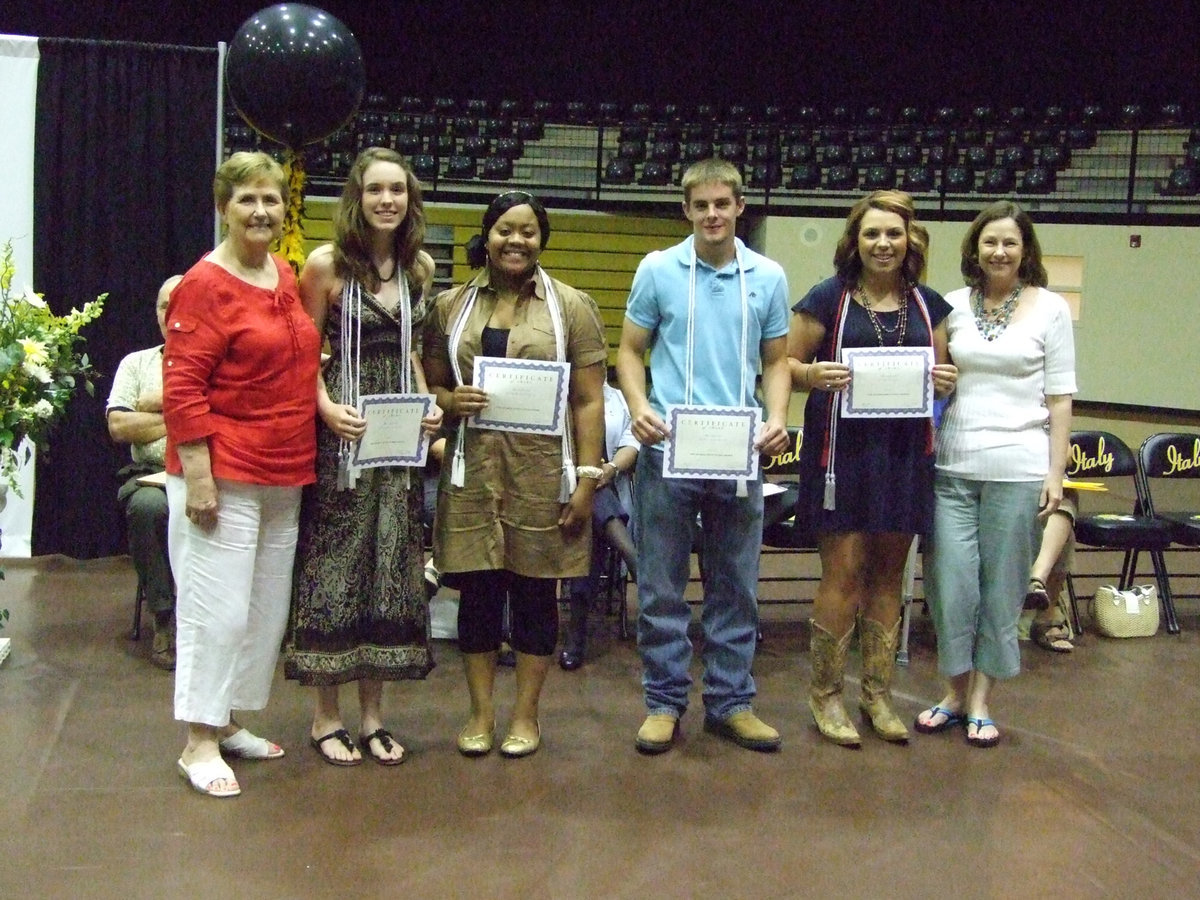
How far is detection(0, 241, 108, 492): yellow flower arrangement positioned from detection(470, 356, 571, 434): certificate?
4.66ft

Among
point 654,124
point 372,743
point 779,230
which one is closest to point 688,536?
point 372,743

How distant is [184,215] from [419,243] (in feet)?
9.35

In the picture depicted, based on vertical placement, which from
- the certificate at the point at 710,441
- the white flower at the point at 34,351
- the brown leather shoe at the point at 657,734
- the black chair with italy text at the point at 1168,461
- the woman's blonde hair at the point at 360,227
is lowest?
the brown leather shoe at the point at 657,734

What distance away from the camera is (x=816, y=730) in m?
3.47

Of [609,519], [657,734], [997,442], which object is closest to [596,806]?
[657,734]

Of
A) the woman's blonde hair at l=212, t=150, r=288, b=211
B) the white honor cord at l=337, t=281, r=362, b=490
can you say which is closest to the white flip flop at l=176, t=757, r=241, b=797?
the white honor cord at l=337, t=281, r=362, b=490

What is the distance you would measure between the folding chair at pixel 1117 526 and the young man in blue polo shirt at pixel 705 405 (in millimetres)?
2067

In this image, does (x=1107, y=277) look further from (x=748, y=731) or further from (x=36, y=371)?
(x=36, y=371)

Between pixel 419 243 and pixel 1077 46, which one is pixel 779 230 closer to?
pixel 1077 46

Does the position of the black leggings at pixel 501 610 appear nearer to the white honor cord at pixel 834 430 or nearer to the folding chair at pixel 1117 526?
the white honor cord at pixel 834 430

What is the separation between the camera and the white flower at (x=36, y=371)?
141 inches

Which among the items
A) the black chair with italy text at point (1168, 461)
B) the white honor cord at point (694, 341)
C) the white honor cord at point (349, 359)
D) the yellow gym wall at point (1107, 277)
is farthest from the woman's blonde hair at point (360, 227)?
the yellow gym wall at point (1107, 277)

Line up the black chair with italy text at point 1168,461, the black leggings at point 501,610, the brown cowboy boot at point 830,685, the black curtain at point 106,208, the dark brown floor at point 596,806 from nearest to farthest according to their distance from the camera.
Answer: the dark brown floor at point 596,806, the black leggings at point 501,610, the brown cowboy boot at point 830,685, the black chair with italy text at point 1168,461, the black curtain at point 106,208

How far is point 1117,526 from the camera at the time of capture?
481 centimetres
